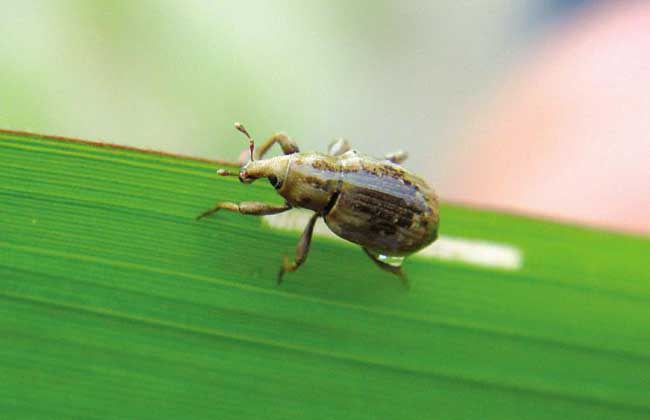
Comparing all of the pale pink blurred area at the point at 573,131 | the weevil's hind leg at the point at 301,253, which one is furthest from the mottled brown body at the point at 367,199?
the pale pink blurred area at the point at 573,131

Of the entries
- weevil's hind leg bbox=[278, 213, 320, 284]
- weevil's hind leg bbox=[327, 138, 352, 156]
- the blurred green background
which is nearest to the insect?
weevil's hind leg bbox=[278, 213, 320, 284]

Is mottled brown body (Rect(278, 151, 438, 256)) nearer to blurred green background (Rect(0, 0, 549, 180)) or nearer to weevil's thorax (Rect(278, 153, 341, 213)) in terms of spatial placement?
weevil's thorax (Rect(278, 153, 341, 213))

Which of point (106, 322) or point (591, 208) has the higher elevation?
point (591, 208)

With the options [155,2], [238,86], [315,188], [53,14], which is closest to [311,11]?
[238,86]

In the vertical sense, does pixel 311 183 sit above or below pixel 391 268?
above

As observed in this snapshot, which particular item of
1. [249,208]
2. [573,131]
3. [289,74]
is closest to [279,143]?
[249,208]

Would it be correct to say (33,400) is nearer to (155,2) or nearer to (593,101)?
(155,2)

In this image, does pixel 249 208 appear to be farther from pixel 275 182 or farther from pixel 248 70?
pixel 248 70
